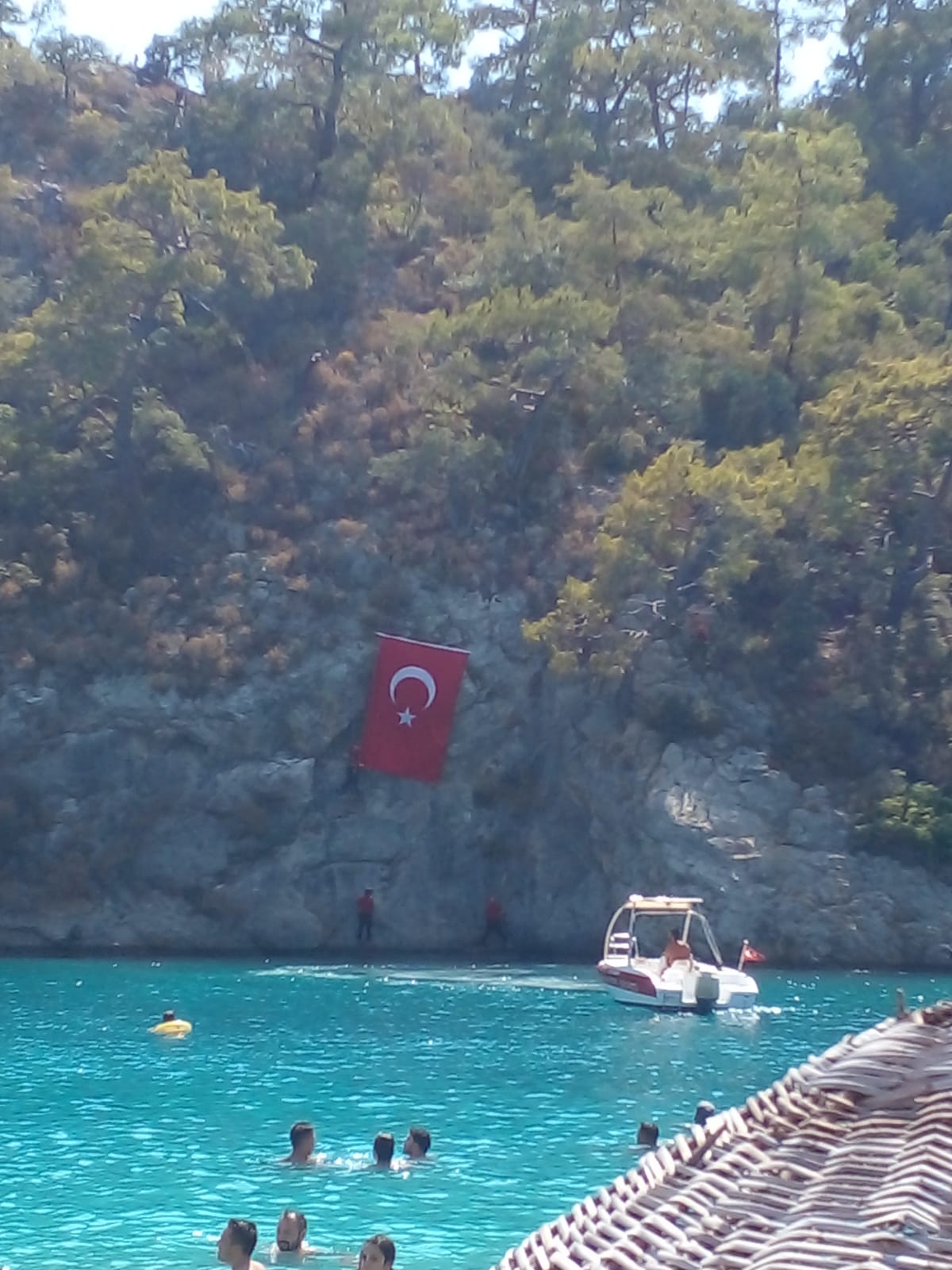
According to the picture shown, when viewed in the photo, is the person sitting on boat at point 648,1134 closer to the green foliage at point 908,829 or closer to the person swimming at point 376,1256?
the person swimming at point 376,1256

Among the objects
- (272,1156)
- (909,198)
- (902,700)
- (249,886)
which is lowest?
(272,1156)

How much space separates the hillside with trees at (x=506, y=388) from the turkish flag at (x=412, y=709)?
1.86 m

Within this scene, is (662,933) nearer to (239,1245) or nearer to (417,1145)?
(417,1145)

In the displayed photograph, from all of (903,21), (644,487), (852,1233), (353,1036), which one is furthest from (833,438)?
(852,1233)

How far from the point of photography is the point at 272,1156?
55.5 ft

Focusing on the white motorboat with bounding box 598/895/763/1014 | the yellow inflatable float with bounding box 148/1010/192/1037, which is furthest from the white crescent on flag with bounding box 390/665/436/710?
the yellow inflatable float with bounding box 148/1010/192/1037

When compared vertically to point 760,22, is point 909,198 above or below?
below

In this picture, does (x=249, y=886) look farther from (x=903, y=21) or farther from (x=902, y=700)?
(x=903, y=21)

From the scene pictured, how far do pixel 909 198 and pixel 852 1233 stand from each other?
52713mm

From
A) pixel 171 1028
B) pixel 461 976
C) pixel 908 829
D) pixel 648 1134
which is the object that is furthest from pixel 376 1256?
pixel 908 829

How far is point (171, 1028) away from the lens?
24.1 meters

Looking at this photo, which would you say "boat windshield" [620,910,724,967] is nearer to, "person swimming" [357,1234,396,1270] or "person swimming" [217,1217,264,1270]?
"person swimming" [217,1217,264,1270]

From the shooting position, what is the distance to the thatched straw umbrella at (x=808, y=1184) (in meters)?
4.14

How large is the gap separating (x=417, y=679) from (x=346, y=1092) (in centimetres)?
1836
